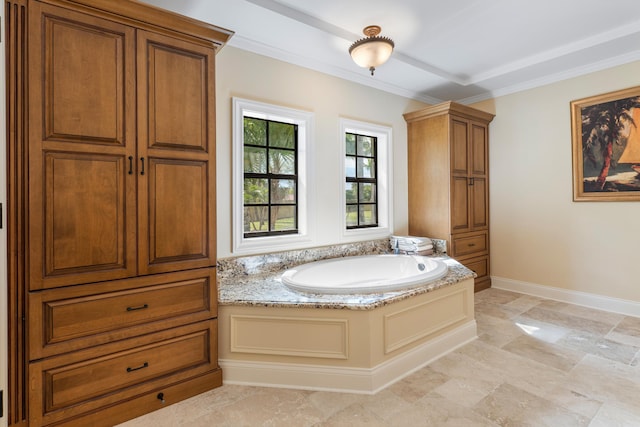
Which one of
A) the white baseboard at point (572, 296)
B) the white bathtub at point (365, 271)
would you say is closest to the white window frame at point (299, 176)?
the white bathtub at point (365, 271)

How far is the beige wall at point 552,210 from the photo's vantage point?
3238 mm

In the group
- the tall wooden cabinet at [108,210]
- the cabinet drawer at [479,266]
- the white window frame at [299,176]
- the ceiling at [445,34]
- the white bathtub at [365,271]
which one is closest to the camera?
the tall wooden cabinet at [108,210]

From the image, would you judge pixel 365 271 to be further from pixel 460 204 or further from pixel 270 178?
pixel 460 204

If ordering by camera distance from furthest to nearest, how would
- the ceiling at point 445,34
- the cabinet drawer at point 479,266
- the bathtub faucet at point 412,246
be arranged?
the cabinet drawer at point 479,266, the bathtub faucet at point 412,246, the ceiling at point 445,34

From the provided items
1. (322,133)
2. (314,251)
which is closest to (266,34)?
(322,133)

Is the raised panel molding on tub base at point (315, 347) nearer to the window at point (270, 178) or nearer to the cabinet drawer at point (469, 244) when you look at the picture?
the window at point (270, 178)

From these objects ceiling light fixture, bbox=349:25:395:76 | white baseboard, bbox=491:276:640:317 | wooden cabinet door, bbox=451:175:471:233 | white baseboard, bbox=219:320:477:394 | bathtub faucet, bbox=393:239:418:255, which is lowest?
white baseboard, bbox=219:320:477:394

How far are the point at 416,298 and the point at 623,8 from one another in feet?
8.94

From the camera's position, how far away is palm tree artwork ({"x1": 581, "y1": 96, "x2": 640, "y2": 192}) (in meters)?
3.13

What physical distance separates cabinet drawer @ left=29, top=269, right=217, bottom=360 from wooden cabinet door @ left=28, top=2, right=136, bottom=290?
8cm

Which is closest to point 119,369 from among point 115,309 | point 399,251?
point 115,309

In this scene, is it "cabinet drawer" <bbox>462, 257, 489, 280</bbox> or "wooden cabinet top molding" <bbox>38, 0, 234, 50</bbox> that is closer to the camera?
"wooden cabinet top molding" <bbox>38, 0, 234, 50</bbox>

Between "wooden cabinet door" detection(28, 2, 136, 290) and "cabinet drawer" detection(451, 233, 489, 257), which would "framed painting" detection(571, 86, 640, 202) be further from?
"wooden cabinet door" detection(28, 2, 136, 290)

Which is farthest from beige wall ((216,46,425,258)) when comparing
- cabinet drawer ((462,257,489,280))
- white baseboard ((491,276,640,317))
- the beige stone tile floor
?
white baseboard ((491,276,640,317))
